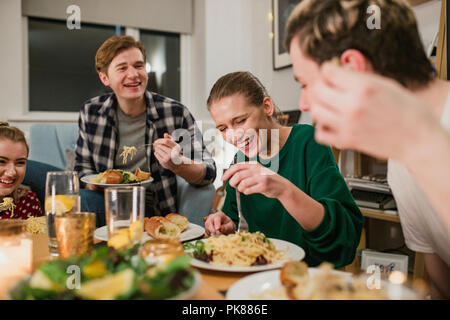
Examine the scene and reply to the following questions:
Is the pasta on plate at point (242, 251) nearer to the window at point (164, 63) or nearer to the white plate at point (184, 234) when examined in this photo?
the white plate at point (184, 234)

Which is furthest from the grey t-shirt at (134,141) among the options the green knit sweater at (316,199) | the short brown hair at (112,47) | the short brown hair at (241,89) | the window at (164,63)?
the window at (164,63)

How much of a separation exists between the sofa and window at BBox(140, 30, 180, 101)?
1.73 m

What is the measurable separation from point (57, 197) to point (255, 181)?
0.51 meters

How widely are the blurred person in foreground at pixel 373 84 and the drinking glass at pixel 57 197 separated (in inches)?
25.3

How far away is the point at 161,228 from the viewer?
111 cm

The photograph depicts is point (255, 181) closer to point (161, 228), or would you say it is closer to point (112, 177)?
point (161, 228)

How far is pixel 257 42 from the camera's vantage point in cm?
405

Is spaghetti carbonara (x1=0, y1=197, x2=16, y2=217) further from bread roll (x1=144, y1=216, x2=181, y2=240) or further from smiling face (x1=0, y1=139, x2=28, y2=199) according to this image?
bread roll (x1=144, y1=216, x2=181, y2=240)

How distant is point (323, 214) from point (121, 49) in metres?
1.64

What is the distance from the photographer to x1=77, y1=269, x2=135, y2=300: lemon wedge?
1.74ft

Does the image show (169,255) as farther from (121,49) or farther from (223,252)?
(121,49)

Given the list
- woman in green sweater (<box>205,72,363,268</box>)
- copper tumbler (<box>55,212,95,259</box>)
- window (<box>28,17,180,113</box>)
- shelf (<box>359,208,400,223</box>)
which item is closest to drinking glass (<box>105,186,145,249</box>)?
copper tumbler (<box>55,212,95,259</box>)

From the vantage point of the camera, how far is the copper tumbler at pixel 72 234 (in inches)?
33.3

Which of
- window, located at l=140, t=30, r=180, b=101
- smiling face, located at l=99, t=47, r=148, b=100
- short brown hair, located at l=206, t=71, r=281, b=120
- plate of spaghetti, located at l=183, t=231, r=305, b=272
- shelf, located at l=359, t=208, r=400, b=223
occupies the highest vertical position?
window, located at l=140, t=30, r=180, b=101
